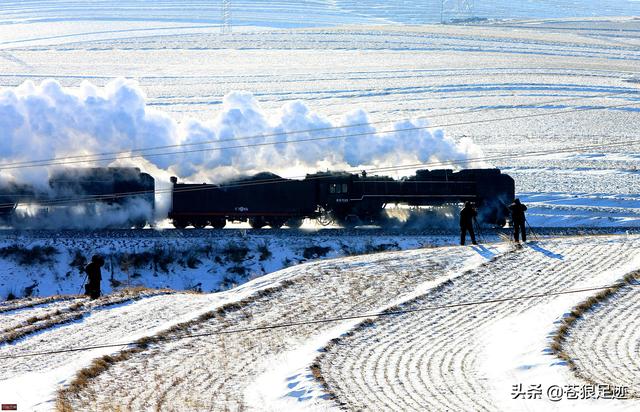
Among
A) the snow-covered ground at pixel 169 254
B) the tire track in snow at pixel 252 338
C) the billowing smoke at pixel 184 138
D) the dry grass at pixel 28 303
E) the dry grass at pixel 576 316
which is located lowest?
the snow-covered ground at pixel 169 254

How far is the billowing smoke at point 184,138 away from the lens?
46.2 m

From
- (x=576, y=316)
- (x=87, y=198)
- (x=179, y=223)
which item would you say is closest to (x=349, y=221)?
(x=179, y=223)

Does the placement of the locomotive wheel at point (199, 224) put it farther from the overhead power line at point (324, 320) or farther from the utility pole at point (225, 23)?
the utility pole at point (225, 23)

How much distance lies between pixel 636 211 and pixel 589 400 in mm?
33914

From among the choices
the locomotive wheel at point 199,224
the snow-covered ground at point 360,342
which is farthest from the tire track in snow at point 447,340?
the locomotive wheel at point 199,224

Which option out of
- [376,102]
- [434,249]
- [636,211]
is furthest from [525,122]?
[434,249]

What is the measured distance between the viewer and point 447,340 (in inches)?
824

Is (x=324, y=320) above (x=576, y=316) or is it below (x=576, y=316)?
below

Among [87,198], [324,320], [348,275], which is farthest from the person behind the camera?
[87,198]

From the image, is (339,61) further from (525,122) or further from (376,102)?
(525,122)

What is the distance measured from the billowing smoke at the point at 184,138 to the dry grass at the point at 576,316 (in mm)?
23428

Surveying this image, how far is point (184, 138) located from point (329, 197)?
763cm

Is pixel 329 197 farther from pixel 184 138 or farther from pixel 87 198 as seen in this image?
pixel 87 198

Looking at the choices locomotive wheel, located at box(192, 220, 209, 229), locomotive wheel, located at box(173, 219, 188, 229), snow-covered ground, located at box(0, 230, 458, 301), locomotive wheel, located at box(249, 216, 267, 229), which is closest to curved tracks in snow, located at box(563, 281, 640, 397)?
snow-covered ground, located at box(0, 230, 458, 301)
